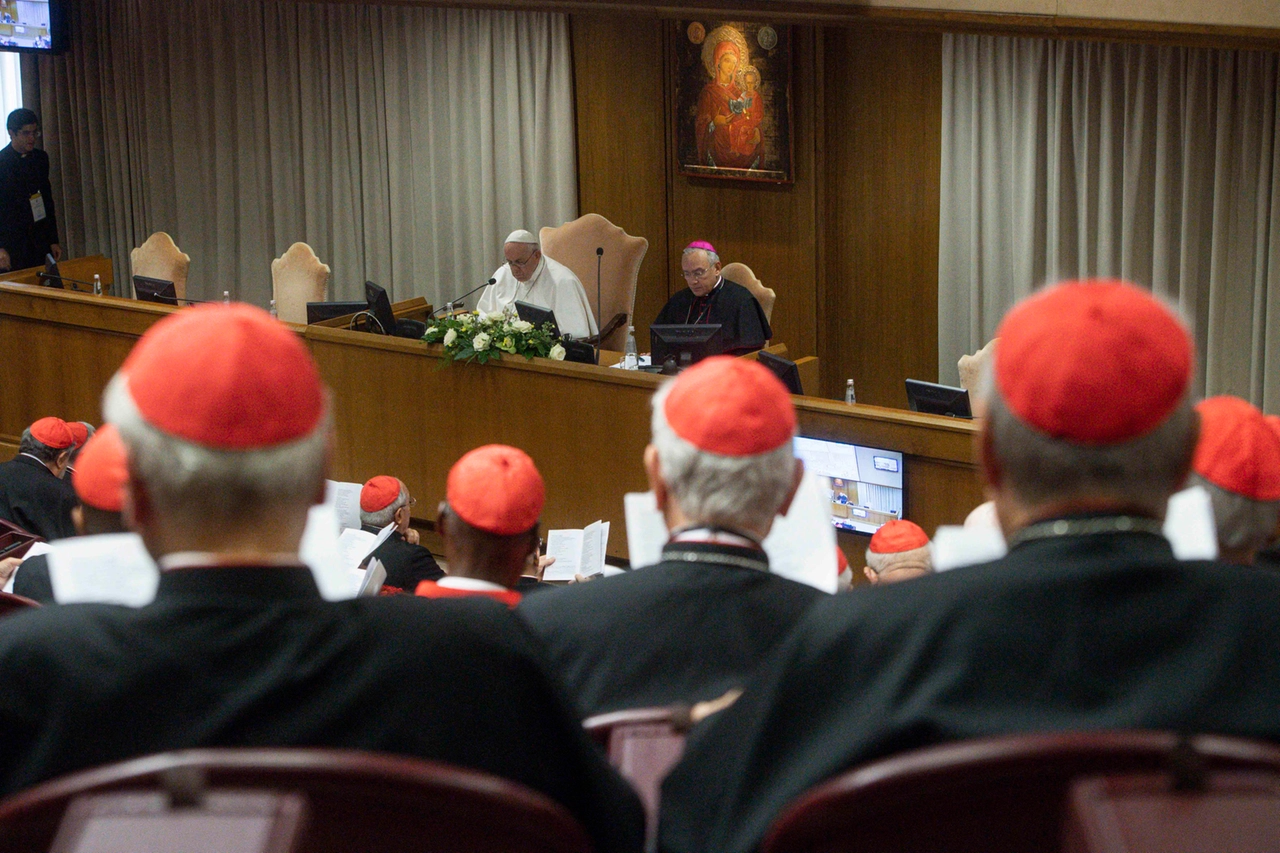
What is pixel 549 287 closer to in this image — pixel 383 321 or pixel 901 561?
pixel 383 321

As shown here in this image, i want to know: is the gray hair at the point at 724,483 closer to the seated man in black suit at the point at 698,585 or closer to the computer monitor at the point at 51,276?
the seated man in black suit at the point at 698,585

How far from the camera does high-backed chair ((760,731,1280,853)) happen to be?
79cm

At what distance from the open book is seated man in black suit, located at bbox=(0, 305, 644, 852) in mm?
3549

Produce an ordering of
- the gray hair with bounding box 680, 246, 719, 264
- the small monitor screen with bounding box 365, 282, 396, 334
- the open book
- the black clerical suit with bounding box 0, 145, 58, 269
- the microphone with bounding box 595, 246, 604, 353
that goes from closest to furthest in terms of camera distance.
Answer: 1. the open book
2. the small monitor screen with bounding box 365, 282, 396, 334
3. the gray hair with bounding box 680, 246, 719, 264
4. the microphone with bounding box 595, 246, 604, 353
5. the black clerical suit with bounding box 0, 145, 58, 269

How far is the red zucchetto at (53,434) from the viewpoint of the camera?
5258 mm

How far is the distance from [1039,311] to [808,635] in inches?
12.6

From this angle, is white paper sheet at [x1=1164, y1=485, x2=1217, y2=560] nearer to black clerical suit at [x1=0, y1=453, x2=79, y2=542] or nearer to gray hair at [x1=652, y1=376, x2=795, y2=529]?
gray hair at [x1=652, y1=376, x2=795, y2=529]

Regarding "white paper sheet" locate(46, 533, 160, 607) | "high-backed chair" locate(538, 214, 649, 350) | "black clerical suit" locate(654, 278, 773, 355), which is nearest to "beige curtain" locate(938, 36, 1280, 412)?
"black clerical suit" locate(654, 278, 773, 355)

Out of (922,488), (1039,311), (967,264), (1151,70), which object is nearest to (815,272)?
(967,264)

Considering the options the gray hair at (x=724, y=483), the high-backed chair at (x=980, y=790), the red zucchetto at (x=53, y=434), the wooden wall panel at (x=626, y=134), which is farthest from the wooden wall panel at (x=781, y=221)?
the high-backed chair at (x=980, y=790)

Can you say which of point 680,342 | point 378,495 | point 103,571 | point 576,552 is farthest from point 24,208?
point 103,571

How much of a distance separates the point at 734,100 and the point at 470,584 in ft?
22.5

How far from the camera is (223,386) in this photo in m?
1.12

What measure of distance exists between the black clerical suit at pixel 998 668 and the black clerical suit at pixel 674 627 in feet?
1.68
